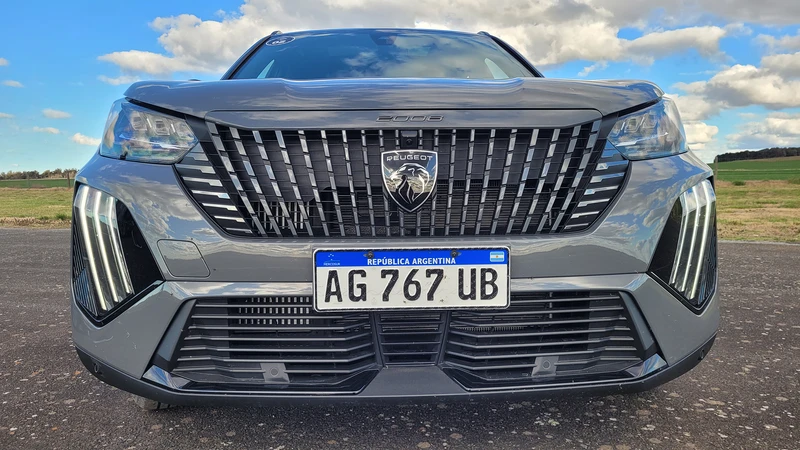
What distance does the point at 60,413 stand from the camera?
2115 millimetres

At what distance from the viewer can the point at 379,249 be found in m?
1.61

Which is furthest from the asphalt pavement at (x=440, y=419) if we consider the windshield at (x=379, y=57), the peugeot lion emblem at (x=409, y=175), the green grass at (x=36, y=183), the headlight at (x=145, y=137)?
the green grass at (x=36, y=183)

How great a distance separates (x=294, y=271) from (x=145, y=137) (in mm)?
629

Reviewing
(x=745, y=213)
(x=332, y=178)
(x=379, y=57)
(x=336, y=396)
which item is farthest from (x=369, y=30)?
(x=745, y=213)

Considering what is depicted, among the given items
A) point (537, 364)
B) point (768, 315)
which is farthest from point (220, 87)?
point (768, 315)

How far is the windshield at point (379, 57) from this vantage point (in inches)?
112

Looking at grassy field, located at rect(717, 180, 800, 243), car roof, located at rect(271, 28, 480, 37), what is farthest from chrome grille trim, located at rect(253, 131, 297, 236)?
grassy field, located at rect(717, 180, 800, 243)

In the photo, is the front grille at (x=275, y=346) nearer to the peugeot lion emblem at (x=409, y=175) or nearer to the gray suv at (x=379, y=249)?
the gray suv at (x=379, y=249)

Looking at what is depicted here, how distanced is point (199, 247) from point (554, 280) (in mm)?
992

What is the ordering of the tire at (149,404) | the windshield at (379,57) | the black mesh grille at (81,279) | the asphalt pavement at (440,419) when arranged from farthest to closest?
the windshield at (379,57) → the tire at (149,404) → the asphalt pavement at (440,419) → the black mesh grille at (81,279)

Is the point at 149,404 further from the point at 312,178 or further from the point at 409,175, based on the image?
the point at 409,175

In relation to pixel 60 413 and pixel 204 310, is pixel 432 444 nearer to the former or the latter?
pixel 204 310

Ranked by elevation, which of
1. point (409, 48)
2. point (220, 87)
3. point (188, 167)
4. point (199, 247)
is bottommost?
point (199, 247)

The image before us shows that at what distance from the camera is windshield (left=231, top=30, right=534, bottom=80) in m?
2.84
